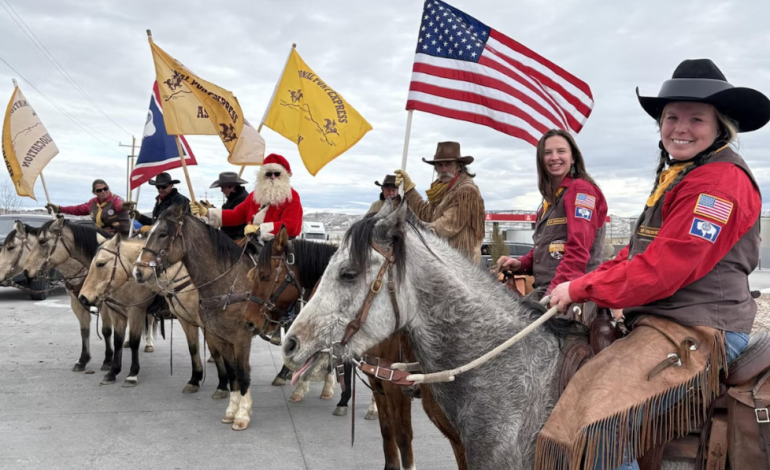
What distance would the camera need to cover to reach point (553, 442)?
5.96 ft

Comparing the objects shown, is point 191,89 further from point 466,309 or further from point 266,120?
point 466,309

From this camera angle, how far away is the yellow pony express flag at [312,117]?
21.8 feet

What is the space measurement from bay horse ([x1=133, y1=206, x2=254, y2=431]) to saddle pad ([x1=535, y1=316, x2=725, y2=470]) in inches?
168

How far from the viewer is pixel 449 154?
4.68 metres

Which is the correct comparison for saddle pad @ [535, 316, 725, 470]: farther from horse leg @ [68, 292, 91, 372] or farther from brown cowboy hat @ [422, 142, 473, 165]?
horse leg @ [68, 292, 91, 372]

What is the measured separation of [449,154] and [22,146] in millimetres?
8126

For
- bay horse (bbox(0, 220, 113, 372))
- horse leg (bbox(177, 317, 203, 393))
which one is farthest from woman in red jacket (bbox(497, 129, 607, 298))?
bay horse (bbox(0, 220, 113, 372))

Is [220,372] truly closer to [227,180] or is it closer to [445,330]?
[227,180]

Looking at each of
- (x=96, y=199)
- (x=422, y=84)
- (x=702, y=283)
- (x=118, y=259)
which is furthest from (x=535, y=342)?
(x=96, y=199)

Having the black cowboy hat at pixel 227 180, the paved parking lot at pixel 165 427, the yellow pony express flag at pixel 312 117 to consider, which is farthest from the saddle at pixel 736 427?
the black cowboy hat at pixel 227 180

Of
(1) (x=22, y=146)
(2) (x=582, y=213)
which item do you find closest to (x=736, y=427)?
(2) (x=582, y=213)

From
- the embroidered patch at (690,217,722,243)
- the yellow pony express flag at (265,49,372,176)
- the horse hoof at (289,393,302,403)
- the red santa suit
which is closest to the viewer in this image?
the embroidered patch at (690,217,722,243)

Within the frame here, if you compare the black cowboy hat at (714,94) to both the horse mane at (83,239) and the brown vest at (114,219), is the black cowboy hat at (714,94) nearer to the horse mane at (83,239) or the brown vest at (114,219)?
the horse mane at (83,239)

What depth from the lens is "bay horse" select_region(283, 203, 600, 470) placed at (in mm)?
2072
